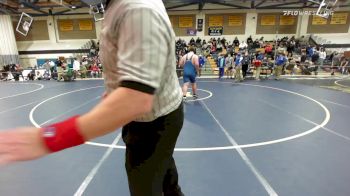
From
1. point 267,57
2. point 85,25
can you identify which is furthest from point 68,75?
point 267,57

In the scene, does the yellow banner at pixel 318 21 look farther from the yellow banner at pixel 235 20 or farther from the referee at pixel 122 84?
the referee at pixel 122 84

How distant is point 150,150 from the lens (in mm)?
1367

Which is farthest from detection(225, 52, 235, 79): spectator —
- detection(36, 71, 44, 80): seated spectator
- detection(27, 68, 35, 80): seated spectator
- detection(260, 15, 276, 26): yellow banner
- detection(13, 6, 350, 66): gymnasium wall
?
detection(27, 68, 35, 80): seated spectator

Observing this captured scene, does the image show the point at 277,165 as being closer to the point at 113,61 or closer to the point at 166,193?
the point at 166,193

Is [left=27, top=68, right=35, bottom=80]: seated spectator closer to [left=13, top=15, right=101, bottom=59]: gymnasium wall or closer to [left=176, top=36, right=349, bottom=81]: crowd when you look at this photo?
[left=13, top=15, right=101, bottom=59]: gymnasium wall

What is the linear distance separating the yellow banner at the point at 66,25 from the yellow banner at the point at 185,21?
12.4 metres

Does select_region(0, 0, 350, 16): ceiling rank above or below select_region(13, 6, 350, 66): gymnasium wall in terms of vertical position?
above

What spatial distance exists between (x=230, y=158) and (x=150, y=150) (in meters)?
3.15

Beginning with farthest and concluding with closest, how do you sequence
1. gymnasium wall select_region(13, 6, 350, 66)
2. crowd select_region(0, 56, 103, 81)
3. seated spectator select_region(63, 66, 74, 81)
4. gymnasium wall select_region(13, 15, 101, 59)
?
gymnasium wall select_region(13, 15, 101, 59) < gymnasium wall select_region(13, 6, 350, 66) < crowd select_region(0, 56, 103, 81) < seated spectator select_region(63, 66, 74, 81)

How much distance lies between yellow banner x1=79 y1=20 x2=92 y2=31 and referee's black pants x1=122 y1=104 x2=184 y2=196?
93.5 feet

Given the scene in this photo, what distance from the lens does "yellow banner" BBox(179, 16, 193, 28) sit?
2658cm

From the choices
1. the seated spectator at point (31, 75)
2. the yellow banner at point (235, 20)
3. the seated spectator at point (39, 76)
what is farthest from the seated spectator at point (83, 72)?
the yellow banner at point (235, 20)

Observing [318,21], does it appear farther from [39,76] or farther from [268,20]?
[39,76]

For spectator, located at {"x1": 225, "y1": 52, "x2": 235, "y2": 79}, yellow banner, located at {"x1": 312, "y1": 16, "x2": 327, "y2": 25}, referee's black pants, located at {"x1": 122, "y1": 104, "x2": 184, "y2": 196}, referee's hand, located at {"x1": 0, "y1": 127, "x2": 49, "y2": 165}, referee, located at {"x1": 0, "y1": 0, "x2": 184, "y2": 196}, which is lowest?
spectator, located at {"x1": 225, "y1": 52, "x2": 235, "y2": 79}
